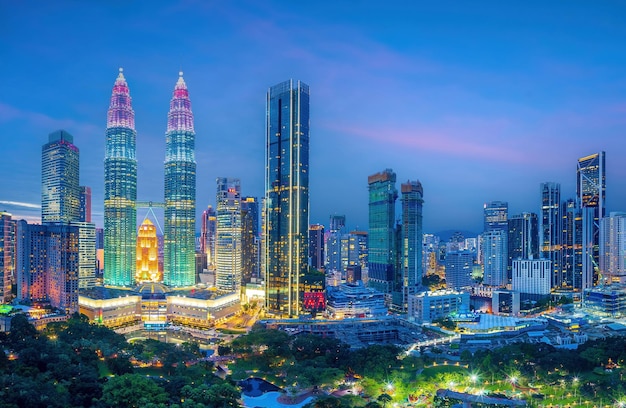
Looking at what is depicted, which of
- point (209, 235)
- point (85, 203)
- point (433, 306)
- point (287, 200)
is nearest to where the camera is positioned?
point (433, 306)

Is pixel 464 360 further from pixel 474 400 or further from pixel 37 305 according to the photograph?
pixel 37 305

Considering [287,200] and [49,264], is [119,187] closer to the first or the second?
[49,264]

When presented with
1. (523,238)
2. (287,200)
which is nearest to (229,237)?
(287,200)

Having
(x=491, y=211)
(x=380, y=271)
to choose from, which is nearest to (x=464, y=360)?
(x=380, y=271)

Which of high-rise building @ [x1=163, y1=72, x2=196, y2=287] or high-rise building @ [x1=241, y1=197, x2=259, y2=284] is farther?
high-rise building @ [x1=163, y1=72, x2=196, y2=287]

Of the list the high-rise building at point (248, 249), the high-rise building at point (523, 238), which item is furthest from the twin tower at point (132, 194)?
the high-rise building at point (523, 238)

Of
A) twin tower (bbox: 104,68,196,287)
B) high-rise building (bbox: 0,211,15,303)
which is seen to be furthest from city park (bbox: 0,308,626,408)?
twin tower (bbox: 104,68,196,287)

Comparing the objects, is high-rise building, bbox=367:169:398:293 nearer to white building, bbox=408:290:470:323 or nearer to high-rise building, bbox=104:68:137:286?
white building, bbox=408:290:470:323

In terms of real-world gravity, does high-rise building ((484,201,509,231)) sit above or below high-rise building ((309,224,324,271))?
above
